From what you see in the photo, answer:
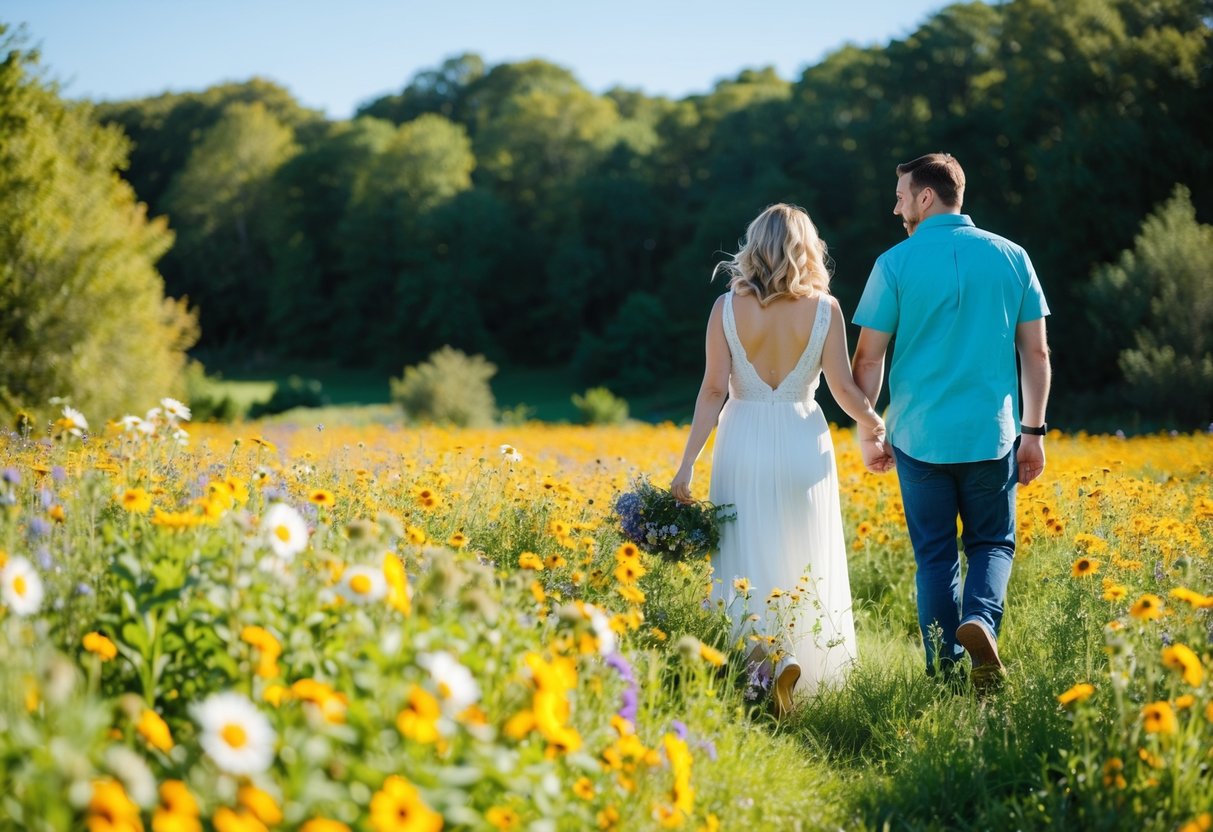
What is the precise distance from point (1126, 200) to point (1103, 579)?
2653 cm

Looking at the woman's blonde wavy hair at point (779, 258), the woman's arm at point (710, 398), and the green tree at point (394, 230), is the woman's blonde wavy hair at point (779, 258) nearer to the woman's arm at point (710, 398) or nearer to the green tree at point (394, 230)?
the woman's arm at point (710, 398)

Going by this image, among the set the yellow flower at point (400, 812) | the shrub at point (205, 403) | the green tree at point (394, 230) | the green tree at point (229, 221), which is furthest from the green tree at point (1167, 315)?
the green tree at point (229, 221)

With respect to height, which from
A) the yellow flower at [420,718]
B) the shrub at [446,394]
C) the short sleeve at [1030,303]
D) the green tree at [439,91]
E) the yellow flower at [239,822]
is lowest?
the shrub at [446,394]

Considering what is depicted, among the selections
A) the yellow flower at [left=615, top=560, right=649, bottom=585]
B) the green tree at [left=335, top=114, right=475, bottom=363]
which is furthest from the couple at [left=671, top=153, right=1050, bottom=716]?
the green tree at [left=335, top=114, right=475, bottom=363]

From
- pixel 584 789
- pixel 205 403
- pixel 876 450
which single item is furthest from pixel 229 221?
pixel 584 789

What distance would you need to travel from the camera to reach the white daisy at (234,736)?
1685 millimetres

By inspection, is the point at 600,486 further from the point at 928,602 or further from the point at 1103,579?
the point at 1103,579

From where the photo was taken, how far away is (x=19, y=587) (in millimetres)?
2078

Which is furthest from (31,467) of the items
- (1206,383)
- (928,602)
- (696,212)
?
(696,212)

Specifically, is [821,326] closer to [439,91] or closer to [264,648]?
[264,648]

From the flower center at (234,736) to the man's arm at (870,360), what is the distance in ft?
10.2

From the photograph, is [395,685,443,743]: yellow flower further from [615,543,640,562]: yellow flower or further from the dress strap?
the dress strap

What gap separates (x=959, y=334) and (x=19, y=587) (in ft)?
11.1

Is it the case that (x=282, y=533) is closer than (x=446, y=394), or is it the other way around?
(x=282, y=533)
